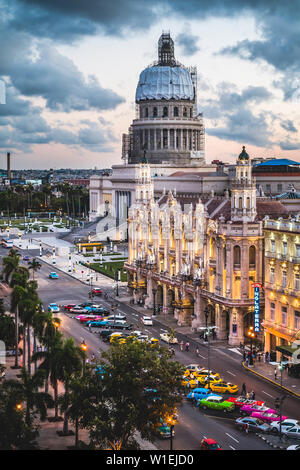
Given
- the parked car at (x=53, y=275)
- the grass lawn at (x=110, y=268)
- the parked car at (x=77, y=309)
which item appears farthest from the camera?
the grass lawn at (x=110, y=268)

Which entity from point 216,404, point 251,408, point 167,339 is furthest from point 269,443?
point 167,339

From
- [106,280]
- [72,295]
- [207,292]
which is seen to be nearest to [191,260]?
[207,292]

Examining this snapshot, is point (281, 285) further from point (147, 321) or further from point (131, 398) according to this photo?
point (131, 398)

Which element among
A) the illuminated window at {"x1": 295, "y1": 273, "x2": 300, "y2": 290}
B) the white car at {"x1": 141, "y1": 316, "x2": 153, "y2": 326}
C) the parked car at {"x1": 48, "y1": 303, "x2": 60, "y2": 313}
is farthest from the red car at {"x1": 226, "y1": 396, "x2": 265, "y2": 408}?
the parked car at {"x1": 48, "y1": 303, "x2": 60, "y2": 313}

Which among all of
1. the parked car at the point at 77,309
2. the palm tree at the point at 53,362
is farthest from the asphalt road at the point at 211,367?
the palm tree at the point at 53,362

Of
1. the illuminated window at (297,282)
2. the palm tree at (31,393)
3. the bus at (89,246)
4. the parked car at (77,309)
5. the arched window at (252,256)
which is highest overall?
the arched window at (252,256)

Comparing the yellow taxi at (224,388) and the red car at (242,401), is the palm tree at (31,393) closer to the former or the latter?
the red car at (242,401)
